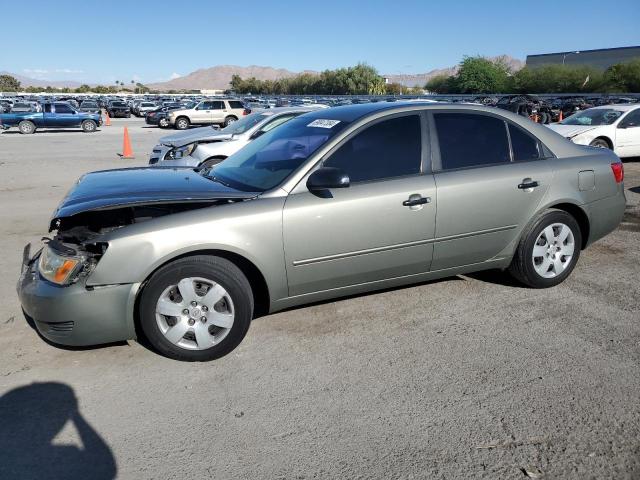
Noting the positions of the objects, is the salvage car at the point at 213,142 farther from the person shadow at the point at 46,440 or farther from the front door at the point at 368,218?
the person shadow at the point at 46,440

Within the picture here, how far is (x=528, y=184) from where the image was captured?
4469 mm

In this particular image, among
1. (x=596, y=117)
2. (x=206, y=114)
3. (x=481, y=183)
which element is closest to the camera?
(x=481, y=183)

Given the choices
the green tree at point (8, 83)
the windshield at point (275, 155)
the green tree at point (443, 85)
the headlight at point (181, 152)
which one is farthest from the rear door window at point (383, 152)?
the green tree at point (8, 83)

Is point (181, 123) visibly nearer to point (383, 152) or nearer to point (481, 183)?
point (383, 152)

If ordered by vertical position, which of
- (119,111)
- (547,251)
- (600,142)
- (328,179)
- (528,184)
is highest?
(119,111)

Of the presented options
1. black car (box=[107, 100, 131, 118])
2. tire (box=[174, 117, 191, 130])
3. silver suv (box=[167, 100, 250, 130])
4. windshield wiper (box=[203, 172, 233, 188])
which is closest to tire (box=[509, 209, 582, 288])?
windshield wiper (box=[203, 172, 233, 188])

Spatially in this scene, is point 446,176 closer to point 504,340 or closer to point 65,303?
point 504,340

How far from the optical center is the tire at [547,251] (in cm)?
459

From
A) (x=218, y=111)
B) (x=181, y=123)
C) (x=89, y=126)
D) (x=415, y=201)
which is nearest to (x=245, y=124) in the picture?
(x=415, y=201)

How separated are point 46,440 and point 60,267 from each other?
1.09 m

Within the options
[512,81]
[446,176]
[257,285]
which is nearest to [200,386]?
[257,285]

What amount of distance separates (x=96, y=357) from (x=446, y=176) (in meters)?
2.89

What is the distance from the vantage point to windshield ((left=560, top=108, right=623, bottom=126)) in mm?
12748

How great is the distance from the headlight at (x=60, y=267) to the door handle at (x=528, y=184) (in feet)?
11.1
